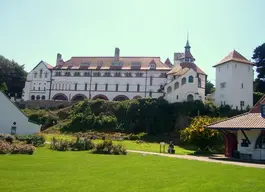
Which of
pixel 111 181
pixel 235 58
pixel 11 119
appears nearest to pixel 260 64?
pixel 235 58

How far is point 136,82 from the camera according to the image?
70625 mm

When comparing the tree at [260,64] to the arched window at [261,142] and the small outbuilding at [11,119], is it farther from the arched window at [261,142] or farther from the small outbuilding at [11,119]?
the small outbuilding at [11,119]

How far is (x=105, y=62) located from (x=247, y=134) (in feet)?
174

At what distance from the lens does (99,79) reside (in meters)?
72.7

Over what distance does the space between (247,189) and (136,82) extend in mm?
60091

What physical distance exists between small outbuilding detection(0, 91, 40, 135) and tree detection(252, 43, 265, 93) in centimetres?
4543

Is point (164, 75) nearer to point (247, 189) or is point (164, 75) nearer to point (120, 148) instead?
point (120, 148)

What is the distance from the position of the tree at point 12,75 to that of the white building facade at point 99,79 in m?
6.78

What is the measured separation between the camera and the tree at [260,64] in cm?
6003

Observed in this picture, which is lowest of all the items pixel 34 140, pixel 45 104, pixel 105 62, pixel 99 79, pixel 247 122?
pixel 34 140

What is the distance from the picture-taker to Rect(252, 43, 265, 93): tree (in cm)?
6003

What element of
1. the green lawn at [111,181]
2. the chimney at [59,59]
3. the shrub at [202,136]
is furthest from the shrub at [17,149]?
the chimney at [59,59]

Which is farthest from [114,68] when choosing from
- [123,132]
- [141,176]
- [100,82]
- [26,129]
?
[141,176]

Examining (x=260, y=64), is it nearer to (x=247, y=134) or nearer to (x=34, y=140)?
(x=247, y=134)
